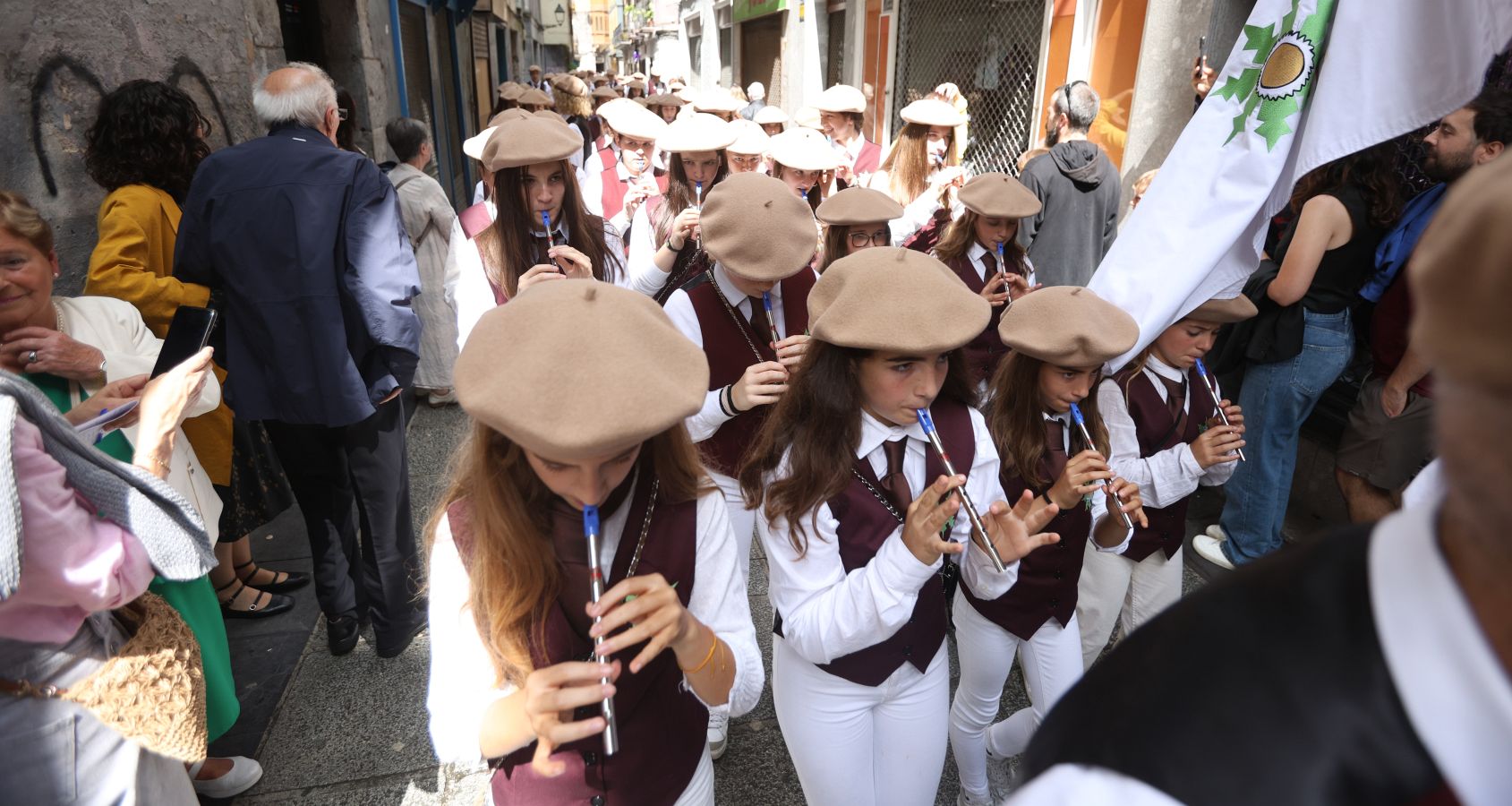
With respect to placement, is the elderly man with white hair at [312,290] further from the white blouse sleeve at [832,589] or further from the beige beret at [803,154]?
the beige beret at [803,154]

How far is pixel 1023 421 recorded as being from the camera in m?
2.58

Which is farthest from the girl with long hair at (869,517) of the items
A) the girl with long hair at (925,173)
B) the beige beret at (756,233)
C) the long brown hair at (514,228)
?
the girl with long hair at (925,173)

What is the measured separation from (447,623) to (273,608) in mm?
2751

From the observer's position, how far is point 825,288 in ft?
6.90

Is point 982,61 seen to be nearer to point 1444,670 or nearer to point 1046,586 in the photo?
point 1046,586

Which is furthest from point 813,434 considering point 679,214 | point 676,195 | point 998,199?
point 676,195

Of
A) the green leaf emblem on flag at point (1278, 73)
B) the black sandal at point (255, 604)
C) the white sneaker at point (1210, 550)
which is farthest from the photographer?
the white sneaker at point (1210, 550)

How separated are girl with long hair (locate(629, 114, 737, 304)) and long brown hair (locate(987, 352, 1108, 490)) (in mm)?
1477

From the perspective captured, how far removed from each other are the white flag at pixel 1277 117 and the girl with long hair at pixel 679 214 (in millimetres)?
1731

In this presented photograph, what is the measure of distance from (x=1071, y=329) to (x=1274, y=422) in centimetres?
228

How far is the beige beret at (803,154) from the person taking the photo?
15.9 feet

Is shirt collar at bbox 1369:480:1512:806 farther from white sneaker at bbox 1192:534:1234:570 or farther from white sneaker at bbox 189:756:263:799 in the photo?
white sneaker at bbox 1192:534:1234:570

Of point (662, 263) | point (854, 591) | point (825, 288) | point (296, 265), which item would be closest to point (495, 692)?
point (854, 591)

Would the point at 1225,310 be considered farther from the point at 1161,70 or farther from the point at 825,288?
the point at 1161,70
